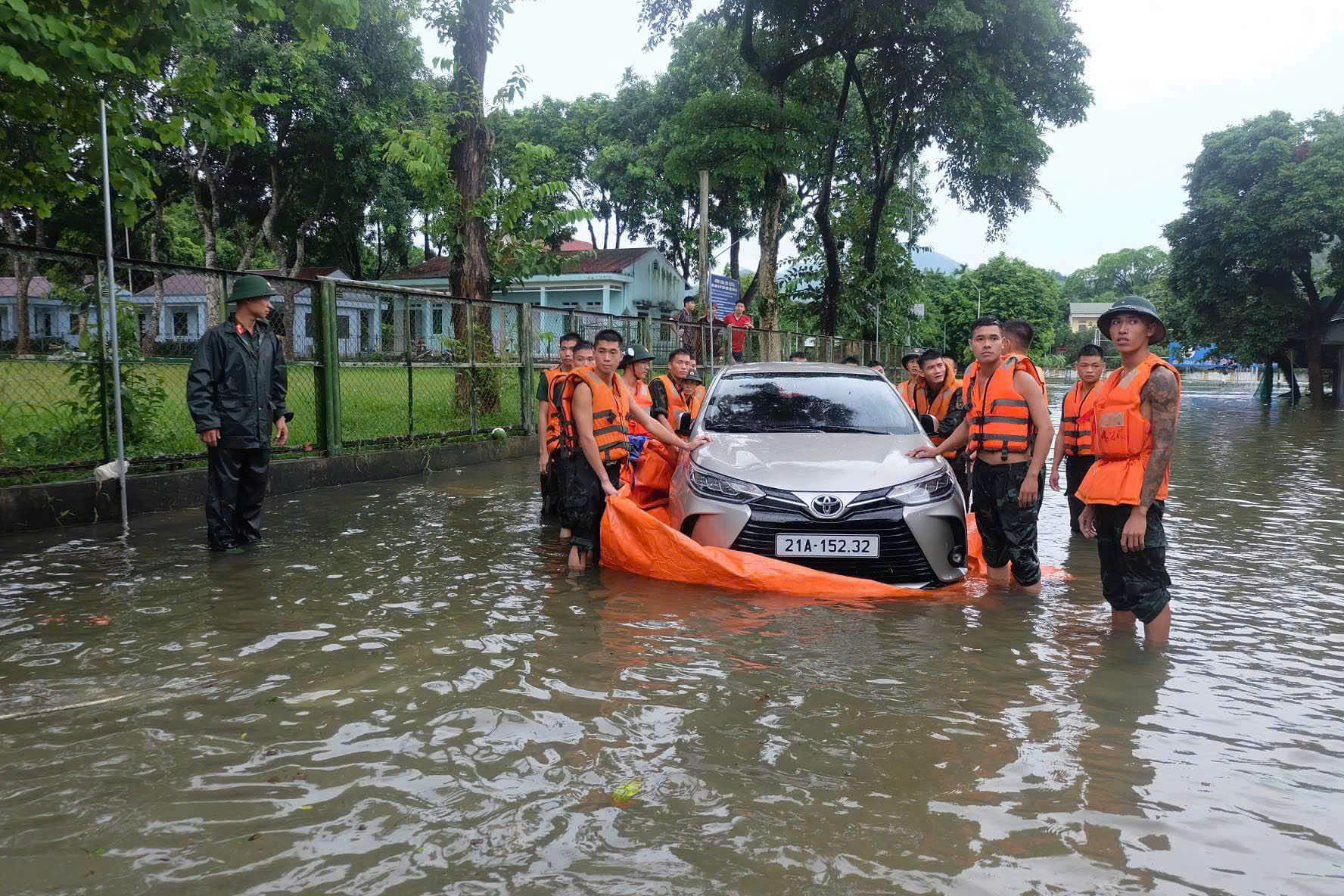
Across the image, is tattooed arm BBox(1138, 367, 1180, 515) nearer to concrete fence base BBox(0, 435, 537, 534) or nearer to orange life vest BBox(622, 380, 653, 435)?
orange life vest BBox(622, 380, 653, 435)

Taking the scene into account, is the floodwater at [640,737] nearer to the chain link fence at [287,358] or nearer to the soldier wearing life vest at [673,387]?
the chain link fence at [287,358]

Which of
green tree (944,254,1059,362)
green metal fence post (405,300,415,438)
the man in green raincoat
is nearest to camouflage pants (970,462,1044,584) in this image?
the man in green raincoat

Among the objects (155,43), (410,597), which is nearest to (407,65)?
(155,43)

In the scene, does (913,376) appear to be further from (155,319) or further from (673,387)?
(155,319)

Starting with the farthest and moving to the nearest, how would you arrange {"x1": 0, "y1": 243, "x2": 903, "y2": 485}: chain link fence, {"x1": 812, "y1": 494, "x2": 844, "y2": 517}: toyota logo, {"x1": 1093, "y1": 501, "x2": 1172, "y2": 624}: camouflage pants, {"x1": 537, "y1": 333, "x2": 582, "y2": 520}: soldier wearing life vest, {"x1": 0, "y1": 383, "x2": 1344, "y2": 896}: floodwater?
{"x1": 0, "y1": 243, "x2": 903, "y2": 485}: chain link fence
{"x1": 537, "y1": 333, "x2": 582, "y2": 520}: soldier wearing life vest
{"x1": 812, "y1": 494, "x2": 844, "y2": 517}: toyota logo
{"x1": 1093, "y1": 501, "x2": 1172, "y2": 624}: camouflage pants
{"x1": 0, "y1": 383, "x2": 1344, "y2": 896}: floodwater

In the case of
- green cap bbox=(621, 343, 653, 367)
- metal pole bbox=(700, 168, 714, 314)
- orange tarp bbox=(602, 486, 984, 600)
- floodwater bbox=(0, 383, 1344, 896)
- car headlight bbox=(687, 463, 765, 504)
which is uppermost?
metal pole bbox=(700, 168, 714, 314)

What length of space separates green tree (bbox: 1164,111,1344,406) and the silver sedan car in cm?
3704

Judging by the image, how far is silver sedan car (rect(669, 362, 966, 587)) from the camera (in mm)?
5754

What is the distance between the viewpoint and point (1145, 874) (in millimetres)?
2709

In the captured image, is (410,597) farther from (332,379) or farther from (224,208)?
(224,208)

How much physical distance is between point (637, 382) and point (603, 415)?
2333 mm

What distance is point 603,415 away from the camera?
6.69 metres

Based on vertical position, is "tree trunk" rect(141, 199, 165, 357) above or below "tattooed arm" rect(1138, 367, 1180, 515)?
above

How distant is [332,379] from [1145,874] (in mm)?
10255
